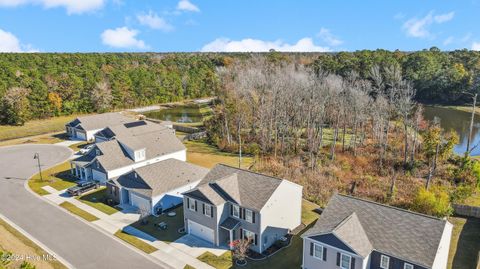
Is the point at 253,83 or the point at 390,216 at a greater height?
the point at 253,83

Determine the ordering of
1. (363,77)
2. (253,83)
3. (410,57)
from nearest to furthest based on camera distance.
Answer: (253,83) → (363,77) → (410,57)

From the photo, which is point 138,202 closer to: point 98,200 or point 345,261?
point 98,200

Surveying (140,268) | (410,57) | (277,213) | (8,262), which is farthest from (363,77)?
(8,262)

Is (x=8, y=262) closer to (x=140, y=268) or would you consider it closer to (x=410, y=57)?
(x=140, y=268)

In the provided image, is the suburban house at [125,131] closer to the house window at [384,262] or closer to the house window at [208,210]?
the house window at [208,210]

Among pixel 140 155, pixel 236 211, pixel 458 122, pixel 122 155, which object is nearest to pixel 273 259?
pixel 236 211

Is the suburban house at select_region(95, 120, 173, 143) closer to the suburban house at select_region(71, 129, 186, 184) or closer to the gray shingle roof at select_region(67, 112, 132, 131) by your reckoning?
the suburban house at select_region(71, 129, 186, 184)

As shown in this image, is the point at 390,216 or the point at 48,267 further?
the point at 48,267

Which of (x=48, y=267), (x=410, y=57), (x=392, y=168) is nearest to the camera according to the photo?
(x=48, y=267)
